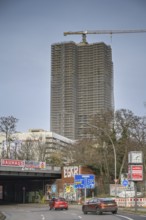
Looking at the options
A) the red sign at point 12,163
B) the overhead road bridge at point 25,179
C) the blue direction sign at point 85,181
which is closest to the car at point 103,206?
the blue direction sign at point 85,181

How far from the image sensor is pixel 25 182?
275ft

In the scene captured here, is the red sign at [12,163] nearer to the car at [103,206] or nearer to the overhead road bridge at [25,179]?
the overhead road bridge at [25,179]

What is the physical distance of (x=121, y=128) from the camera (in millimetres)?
71938

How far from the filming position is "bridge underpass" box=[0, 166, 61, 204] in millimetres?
69000

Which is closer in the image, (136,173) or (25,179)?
(136,173)

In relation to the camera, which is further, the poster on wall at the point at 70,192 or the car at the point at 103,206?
the poster on wall at the point at 70,192

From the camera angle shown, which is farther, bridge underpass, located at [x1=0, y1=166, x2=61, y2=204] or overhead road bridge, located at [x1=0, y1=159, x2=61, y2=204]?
bridge underpass, located at [x1=0, y1=166, x2=61, y2=204]

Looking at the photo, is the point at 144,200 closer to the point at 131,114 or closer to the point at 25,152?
the point at 131,114

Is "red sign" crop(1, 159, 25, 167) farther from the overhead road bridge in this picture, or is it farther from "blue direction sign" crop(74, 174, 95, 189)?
"blue direction sign" crop(74, 174, 95, 189)

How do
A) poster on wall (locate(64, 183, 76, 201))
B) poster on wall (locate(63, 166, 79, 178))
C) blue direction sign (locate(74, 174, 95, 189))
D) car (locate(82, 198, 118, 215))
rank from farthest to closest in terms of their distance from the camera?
poster on wall (locate(63, 166, 79, 178)) < poster on wall (locate(64, 183, 76, 201)) < blue direction sign (locate(74, 174, 95, 189)) < car (locate(82, 198, 118, 215))

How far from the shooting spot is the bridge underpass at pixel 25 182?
226 ft

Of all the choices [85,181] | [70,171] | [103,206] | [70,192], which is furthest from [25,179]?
[103,206]

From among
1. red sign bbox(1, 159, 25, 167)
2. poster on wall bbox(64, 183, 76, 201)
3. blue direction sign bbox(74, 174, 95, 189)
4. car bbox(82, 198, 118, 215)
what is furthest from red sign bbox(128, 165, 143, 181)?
poster on wall bbox(64, 183, 76, 201)

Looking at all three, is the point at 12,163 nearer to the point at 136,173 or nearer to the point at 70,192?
the point at 70,192
